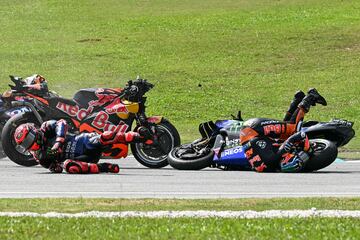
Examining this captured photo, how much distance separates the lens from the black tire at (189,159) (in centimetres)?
1920

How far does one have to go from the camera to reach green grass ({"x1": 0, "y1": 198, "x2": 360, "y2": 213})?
13492 mm

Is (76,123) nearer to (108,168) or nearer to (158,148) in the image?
(158,148)

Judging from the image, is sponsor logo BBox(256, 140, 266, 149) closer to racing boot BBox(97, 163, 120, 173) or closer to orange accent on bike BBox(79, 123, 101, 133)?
racing boot BBox(97, 163, 120, 173)

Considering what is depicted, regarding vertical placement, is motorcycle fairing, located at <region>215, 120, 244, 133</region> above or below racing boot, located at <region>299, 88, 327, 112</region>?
below

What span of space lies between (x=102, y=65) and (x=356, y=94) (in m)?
10.7

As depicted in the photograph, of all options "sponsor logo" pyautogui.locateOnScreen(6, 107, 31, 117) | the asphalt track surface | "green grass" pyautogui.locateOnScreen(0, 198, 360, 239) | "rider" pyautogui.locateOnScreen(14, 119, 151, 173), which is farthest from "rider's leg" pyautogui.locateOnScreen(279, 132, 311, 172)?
"sponsor logo" pyautogui.locateOnScreen(6, 107, 31, 117)

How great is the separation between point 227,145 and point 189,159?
0.67 m

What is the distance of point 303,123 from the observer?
1953 cm

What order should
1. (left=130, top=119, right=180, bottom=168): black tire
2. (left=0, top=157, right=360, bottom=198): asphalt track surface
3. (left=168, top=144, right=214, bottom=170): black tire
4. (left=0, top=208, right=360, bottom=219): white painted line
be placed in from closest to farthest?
1. (left=0, top=208, right=360, bottom=219): white painted line
2. (left=0, top=157, right=360, bottom=198): asphalt track surface
3. (left=168, top=144, right=214, bottom=170): black tire
4. (left=130, top=119, right=180, bottom=168): black tire

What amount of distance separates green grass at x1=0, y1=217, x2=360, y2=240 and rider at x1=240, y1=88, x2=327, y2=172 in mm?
6040

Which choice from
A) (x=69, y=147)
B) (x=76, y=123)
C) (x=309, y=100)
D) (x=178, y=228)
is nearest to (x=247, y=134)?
(x=309, y=100)

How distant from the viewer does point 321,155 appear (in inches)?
725

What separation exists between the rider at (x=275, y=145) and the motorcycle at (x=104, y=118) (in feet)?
5.12

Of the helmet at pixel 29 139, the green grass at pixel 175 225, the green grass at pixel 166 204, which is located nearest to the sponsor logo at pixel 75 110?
the helmet at pixel 29 139
